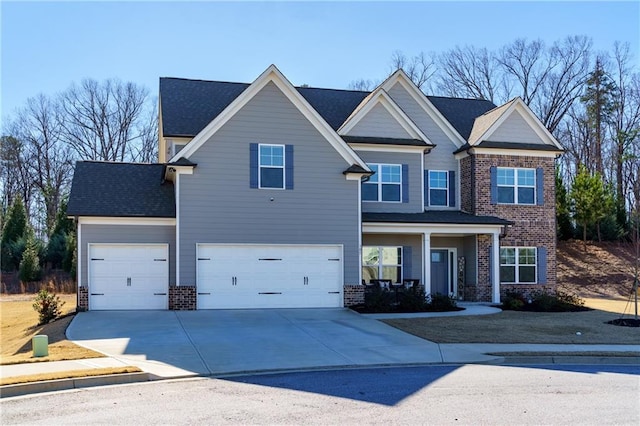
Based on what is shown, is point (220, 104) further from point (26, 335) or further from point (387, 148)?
point (26, 335)

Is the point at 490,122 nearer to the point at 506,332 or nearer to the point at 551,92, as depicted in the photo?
the point at 506,332

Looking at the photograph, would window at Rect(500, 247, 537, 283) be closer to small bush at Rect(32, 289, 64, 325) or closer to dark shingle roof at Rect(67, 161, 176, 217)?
dark shingle roof at Rect(67, 161, 176, 217)

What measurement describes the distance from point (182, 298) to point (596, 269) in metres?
25.5

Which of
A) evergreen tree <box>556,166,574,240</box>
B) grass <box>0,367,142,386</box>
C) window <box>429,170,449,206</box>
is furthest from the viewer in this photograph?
evergreen tree <box>556,166,574,240</box>

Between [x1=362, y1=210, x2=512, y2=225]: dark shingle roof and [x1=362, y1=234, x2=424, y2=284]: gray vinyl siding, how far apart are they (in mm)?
918

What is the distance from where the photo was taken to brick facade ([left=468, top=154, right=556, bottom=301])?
24.5m

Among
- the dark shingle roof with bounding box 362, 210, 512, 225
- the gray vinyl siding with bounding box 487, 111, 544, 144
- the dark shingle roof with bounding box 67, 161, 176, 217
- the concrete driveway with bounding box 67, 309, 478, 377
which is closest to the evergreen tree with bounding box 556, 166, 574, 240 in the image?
the gray vinyl siding with bounding box 487, 111, 544, 144

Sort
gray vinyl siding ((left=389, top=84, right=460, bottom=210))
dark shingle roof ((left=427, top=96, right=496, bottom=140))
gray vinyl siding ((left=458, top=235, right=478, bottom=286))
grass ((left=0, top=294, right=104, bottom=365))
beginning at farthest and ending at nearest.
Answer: dark shingle roof ((left=427, top=96, right=496, bottom=140))
gray vinyl siding ((left=389, top=84, right=460, bottom=210))
gray vinyl siding ((left=458, top=235, right=478, bottom=286))
grass ((left=0, top=294, right=104, bottom=365))

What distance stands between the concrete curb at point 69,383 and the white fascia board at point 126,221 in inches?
399

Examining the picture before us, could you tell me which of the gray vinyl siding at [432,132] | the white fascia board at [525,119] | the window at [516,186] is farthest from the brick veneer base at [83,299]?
the window at [516,186]

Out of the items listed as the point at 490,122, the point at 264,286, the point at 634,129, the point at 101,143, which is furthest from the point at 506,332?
the point at 101,143

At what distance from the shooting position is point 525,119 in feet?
83.4

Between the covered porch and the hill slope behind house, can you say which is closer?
the covered porch

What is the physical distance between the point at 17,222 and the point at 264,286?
78.0ft
